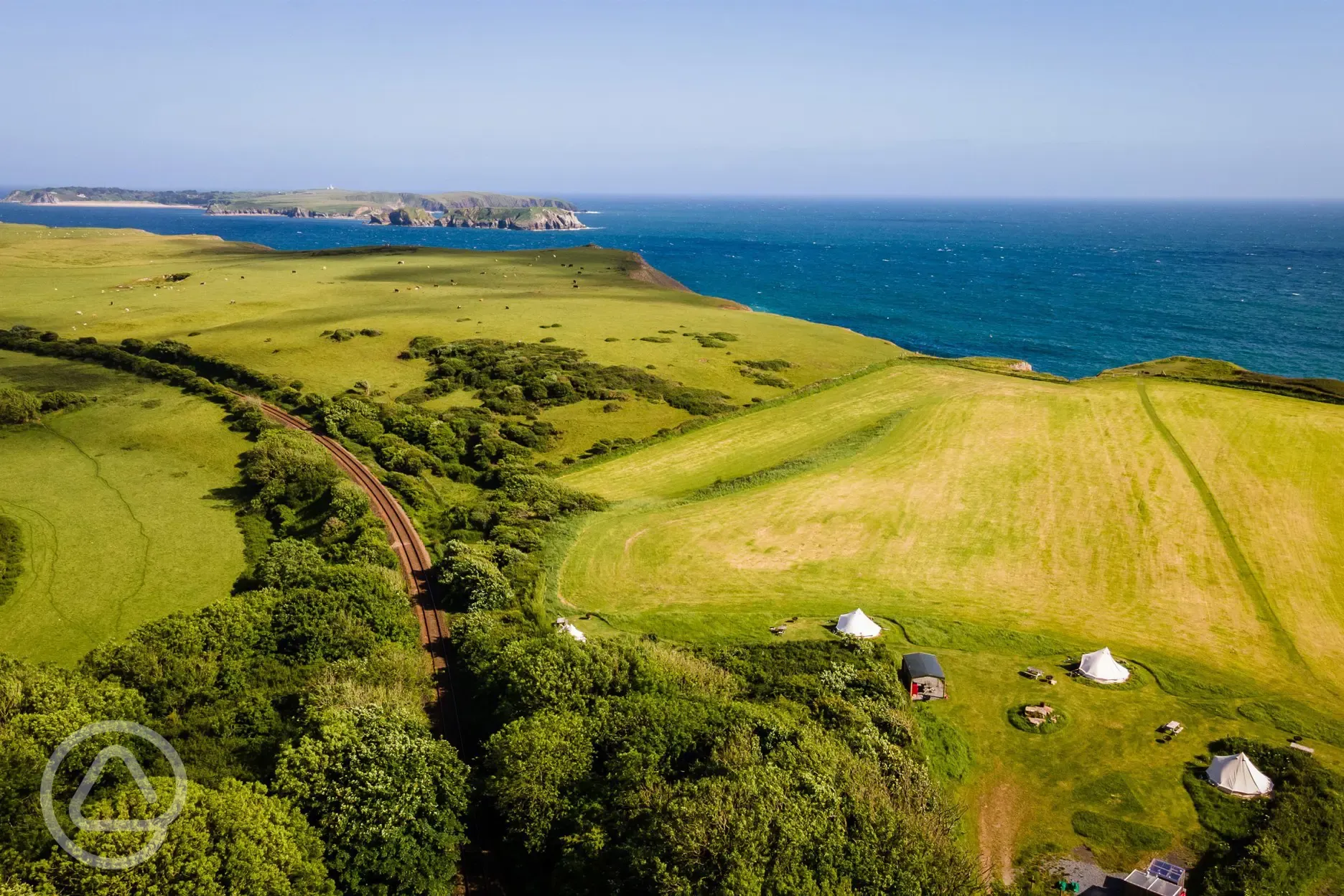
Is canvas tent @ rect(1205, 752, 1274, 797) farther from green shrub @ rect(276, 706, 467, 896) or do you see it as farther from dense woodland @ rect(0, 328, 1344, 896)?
green shrub @ rect(276, 706, 467, 896)

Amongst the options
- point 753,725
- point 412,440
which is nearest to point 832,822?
point 753,725

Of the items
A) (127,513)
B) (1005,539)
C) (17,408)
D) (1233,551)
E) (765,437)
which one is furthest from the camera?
(765,437)

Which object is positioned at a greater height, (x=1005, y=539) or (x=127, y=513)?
(x=127, y=513)

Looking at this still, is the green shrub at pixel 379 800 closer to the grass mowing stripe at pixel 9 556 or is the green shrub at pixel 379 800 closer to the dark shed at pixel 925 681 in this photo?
the dark shed at pixel 925 681

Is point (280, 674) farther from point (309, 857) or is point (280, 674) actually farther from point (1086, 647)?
point (1086, 647)

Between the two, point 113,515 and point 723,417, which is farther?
point 723,417

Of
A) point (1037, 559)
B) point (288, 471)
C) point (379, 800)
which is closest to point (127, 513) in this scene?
point (288, 471)

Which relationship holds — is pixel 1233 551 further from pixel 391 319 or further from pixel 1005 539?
pixel 391 319

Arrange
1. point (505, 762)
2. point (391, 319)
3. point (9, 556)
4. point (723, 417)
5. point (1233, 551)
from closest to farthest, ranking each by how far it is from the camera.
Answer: point (505, 762) < point (9, 556) < point (1233, 551) < point (723, 417) < point (391, 319)
